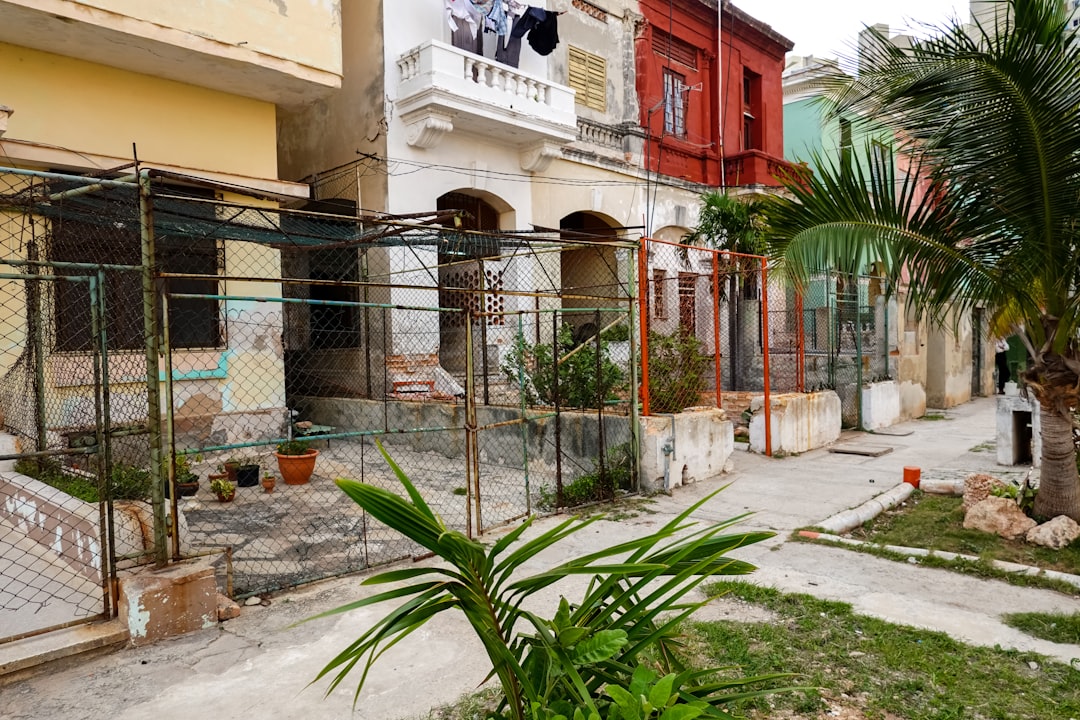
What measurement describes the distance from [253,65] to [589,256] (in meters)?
8.70

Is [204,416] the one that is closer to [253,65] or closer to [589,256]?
[253,65]

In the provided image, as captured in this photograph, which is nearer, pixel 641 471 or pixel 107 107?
pixel 641 471

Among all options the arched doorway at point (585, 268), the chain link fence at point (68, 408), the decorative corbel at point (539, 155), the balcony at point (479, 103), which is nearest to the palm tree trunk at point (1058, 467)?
the chain link fence at point (68, 408)

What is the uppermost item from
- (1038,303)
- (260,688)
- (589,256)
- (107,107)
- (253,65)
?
(253,65)

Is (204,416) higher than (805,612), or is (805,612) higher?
(204,416)

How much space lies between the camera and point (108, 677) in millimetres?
3500

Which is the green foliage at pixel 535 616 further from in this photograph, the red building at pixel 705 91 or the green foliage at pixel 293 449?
the red building at pixel 705 91

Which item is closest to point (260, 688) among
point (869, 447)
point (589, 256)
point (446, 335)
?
point (869, 447)

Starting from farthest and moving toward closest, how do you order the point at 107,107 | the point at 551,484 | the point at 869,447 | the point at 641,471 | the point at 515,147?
1. the point at 515,147
2. the point at 869,447
3. the point at 107,107
4. the point at 551,484
5. the point at 641,471

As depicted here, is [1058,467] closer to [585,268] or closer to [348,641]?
[348,641]

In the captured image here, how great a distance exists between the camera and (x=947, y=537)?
5738 mm

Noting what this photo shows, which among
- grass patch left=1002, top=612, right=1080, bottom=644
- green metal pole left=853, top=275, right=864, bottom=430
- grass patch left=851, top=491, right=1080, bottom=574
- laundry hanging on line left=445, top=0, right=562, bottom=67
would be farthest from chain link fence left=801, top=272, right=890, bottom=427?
grass patch left=1002, top=612, right=1080, bottom=644

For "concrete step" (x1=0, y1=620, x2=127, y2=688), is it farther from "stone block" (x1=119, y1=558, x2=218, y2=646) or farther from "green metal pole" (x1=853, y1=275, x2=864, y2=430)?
"green metal pole" (x1=853, y1=275, x2=864, y2=430)

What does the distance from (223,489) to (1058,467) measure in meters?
7.83
